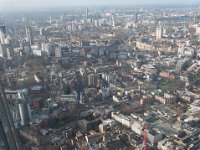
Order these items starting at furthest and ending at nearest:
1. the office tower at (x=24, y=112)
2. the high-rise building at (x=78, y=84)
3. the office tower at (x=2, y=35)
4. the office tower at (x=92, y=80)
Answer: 1. the office tower at (x=2, y=35)
2. the office tower at (x=92, y=80)
3. the high-rise building at (x=78, y=84)
4. the office tower at (x=24, y=112)

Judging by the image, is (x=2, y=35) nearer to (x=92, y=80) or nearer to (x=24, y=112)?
(x=92, y=80)

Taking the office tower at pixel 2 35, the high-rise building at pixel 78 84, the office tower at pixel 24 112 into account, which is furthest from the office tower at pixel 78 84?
the office tower at pixel 2 35

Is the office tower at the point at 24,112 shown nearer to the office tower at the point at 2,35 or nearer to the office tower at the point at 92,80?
the office tower at the point at 92,80

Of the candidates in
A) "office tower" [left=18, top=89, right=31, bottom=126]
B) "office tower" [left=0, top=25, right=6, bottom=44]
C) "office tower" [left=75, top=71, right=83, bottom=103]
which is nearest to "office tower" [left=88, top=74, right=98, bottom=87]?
"office tower" [left=75, top=71, right=83, bottom=103]

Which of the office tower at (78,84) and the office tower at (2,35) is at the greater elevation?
the office tower at (2,35)

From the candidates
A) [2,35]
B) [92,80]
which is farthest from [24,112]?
[2,35]

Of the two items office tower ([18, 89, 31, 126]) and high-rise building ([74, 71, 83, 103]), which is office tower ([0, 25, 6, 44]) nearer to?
high-rise building ([74, 71, 83, 103])

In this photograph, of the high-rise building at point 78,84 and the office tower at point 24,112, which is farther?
the high-rise building at point 78,84

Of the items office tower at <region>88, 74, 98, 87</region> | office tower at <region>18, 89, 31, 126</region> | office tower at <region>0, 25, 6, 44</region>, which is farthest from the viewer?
office tower at <region>0, 25, 6, 44</region>

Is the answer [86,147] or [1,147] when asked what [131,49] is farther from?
[1,147]

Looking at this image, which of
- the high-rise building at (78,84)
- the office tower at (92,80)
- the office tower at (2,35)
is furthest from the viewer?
Answer: the office tower at (2,35)

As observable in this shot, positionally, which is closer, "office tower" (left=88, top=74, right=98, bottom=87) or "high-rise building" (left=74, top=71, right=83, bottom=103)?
"high-rise building" (left=74, top=71, right=83, bottom=103)

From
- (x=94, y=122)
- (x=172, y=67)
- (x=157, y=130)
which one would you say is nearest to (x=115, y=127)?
(x=94, y=122)
